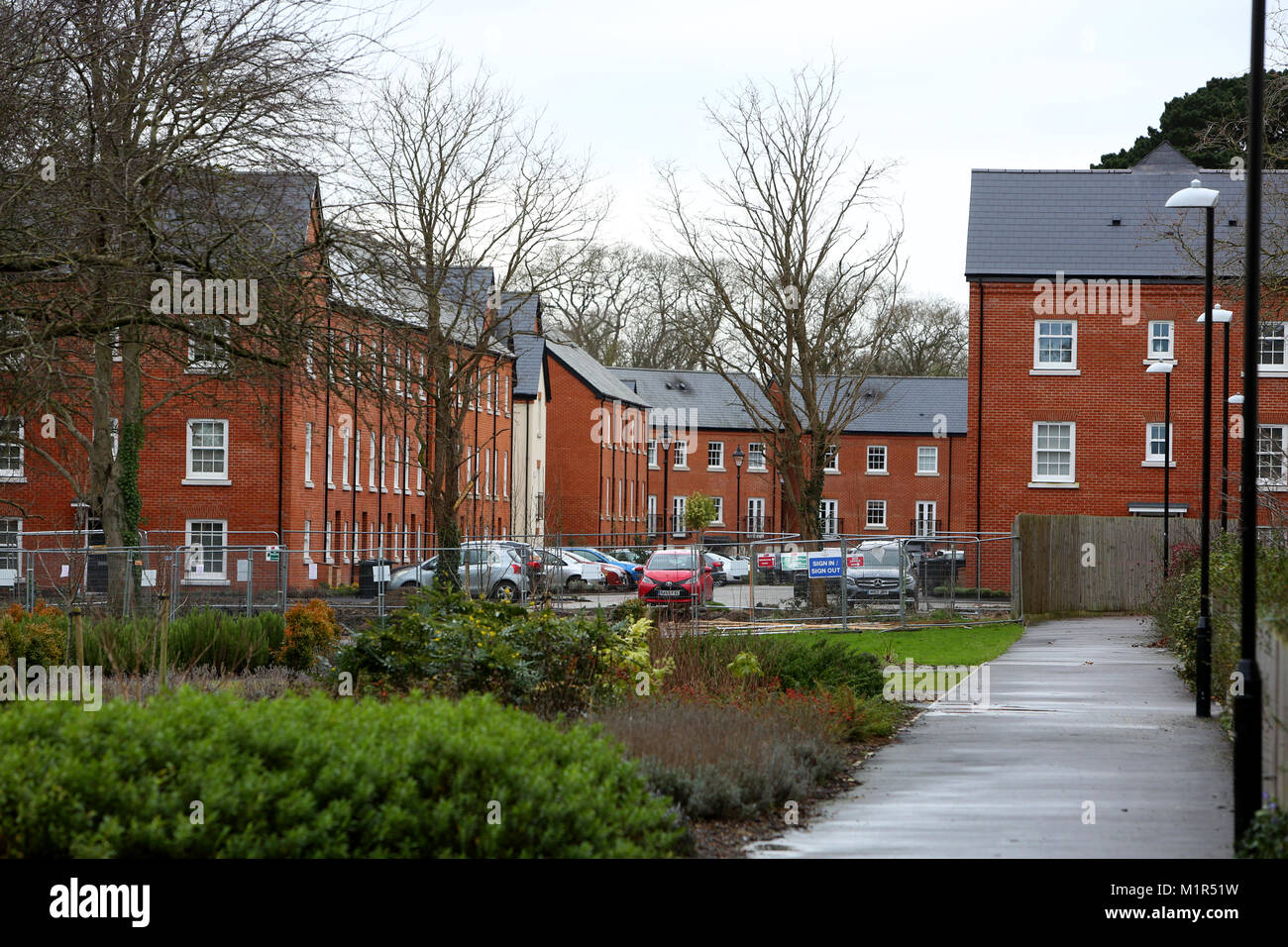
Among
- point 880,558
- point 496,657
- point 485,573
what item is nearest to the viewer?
point 496,657

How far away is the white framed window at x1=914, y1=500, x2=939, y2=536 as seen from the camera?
246 feet

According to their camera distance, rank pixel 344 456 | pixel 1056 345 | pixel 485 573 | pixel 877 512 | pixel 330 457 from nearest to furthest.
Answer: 1. pixel 485 573
2. pixel 1056 345
3. pixel 330 457
4. pixel 344 456
5. pixel 877 512

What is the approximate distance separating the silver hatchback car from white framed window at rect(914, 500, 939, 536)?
4465 cm

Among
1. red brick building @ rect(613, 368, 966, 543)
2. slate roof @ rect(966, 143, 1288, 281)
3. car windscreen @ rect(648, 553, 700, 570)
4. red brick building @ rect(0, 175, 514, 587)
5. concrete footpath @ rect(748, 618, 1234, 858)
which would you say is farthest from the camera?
red brick building @ rect(613, 368, 966, 543)

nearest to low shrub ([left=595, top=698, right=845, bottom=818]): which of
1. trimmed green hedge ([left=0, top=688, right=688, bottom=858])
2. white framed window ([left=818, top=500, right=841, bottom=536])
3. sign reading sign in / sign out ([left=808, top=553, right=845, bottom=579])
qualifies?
trimmed green hedge ([left=0, top=688, right=688, bottom=858])

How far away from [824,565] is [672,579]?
16.6ft

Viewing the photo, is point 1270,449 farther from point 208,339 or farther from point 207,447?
point 208,339

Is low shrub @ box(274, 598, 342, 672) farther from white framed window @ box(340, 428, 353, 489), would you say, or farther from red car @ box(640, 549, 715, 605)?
white framed window @ box(340, 428, 353, 489)

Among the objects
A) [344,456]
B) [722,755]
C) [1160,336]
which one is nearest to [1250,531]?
[722,755]

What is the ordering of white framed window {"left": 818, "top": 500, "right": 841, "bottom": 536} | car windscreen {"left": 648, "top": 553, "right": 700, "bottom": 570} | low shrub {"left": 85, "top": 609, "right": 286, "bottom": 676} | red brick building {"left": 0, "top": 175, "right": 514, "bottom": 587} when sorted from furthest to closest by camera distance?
1. white framed window {"left": 818, "top": 500, "right": 841, "bottom": 536}
2. red brick building {"left": 0, "top": 175, "right": 514, "bottom": 587}
3. car windscreen {"left": 648, "top": 553, "right": 700, "bottom": 570}
4. low shrub {"left": 85, "top": 609, "right": 286, "bottom": 676}

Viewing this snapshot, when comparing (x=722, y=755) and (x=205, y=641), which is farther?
(x=205, y=641)

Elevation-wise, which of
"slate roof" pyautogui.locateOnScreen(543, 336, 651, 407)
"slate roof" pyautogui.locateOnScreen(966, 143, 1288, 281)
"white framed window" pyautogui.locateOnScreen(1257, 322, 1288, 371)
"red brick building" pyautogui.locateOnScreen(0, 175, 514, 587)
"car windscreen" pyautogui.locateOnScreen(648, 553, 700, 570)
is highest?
"slate roof" pyautogui.locateOnScreen(966, 143, 1288, 281)

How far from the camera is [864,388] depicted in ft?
241

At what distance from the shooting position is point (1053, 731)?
43.2 ft
